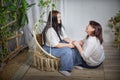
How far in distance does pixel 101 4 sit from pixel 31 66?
1.71m

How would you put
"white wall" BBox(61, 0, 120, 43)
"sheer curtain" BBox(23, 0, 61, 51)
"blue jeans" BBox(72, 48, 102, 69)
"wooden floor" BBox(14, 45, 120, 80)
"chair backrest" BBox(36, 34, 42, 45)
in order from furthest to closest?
"white wall" BBox(61, 0, 120, 43)
"sheer curtain" BBox(23, 0, 61, 51)
"chair backrest" BBox(36, 34, 42, 45)
"blue jeans" BBox(72, 48, 102, 69)
"wooden floor" BBox(14, 45, 120, 80)

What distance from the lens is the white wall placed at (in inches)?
159

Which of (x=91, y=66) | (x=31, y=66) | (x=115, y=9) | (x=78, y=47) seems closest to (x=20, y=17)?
(x=31, y=66)

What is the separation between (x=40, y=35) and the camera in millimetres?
3311

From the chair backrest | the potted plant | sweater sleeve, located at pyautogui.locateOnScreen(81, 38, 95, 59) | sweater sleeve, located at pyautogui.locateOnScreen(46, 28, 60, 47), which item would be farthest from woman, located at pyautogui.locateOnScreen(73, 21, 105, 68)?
the potted plant

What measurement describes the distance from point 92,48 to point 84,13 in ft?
4.15

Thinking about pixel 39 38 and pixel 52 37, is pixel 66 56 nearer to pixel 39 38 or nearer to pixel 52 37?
pixel 52 37

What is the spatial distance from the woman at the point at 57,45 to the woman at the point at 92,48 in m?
0.17

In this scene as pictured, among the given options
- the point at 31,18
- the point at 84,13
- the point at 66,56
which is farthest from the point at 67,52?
the point at 84,13

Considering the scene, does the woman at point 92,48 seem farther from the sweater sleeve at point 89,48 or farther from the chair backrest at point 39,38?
the chair backrest at point 39,38

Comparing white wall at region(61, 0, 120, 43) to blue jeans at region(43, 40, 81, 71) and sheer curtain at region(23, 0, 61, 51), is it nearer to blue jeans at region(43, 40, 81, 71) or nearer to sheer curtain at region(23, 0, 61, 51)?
sheer curtain at region(23, 0, 61, 51)

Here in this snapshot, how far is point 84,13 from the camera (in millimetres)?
4137

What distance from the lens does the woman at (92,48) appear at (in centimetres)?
301

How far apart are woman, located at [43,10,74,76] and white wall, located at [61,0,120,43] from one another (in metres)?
0.98
